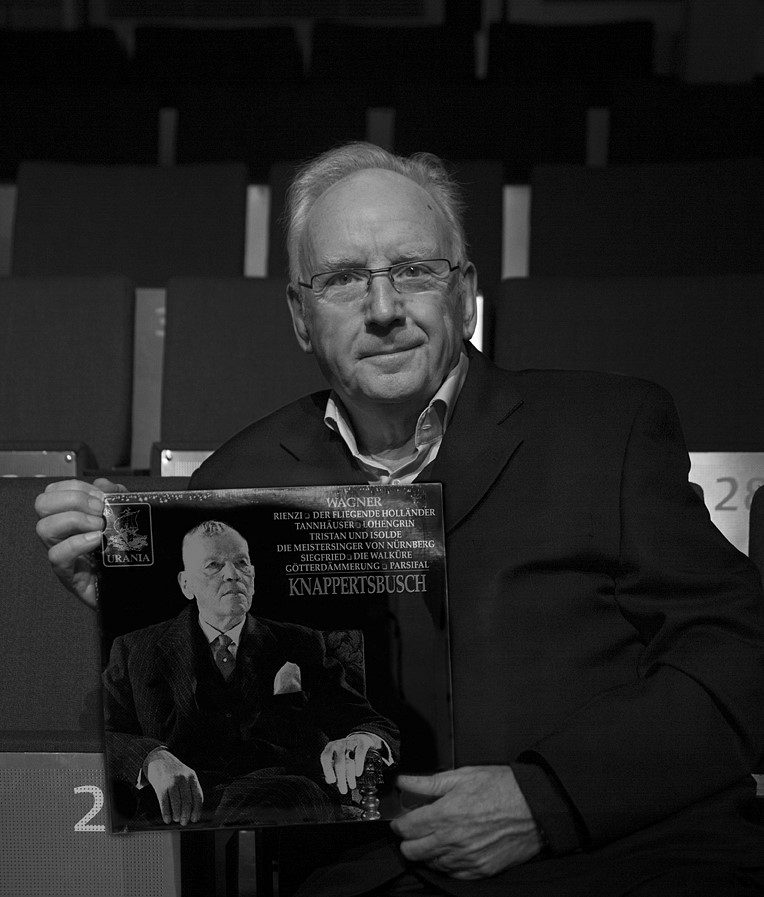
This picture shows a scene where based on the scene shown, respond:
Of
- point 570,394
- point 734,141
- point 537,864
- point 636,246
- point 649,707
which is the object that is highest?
point 734,141

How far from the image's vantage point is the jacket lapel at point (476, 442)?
2.39 feet

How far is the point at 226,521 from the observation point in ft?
2.07

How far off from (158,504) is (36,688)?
0.31 m

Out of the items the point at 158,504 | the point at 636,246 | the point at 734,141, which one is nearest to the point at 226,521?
the point at 158,504

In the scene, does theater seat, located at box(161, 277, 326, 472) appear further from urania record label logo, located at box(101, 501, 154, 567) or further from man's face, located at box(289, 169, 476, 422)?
urania record label logo, located at box(101, 501, 154, 567)

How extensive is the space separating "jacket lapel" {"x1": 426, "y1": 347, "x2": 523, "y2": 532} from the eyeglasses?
0.09m

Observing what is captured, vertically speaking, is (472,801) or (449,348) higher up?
(449,348)

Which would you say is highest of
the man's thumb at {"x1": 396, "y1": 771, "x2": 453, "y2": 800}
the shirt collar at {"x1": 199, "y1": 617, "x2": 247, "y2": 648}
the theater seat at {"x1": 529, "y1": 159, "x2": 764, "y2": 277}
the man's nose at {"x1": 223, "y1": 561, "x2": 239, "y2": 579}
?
the theater seat at {"x1": 529, "y1": 159, "x2": 764, "y2": 277}

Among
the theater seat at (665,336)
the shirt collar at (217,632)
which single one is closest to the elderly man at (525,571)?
the shirt collar at (217,632)

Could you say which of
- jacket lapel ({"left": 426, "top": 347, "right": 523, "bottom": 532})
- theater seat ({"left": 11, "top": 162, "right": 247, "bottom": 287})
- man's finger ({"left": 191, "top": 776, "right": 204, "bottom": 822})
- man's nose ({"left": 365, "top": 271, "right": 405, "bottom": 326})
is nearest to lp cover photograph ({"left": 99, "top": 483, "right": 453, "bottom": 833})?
man's finger ({"left": 191, "top": 776, "right": 204, "bottom": 822})

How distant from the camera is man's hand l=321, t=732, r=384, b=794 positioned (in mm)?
612

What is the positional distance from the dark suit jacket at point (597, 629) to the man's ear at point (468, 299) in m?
0.08

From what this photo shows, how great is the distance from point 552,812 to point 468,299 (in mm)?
451

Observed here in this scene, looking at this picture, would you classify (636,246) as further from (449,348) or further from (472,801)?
(472,801)
